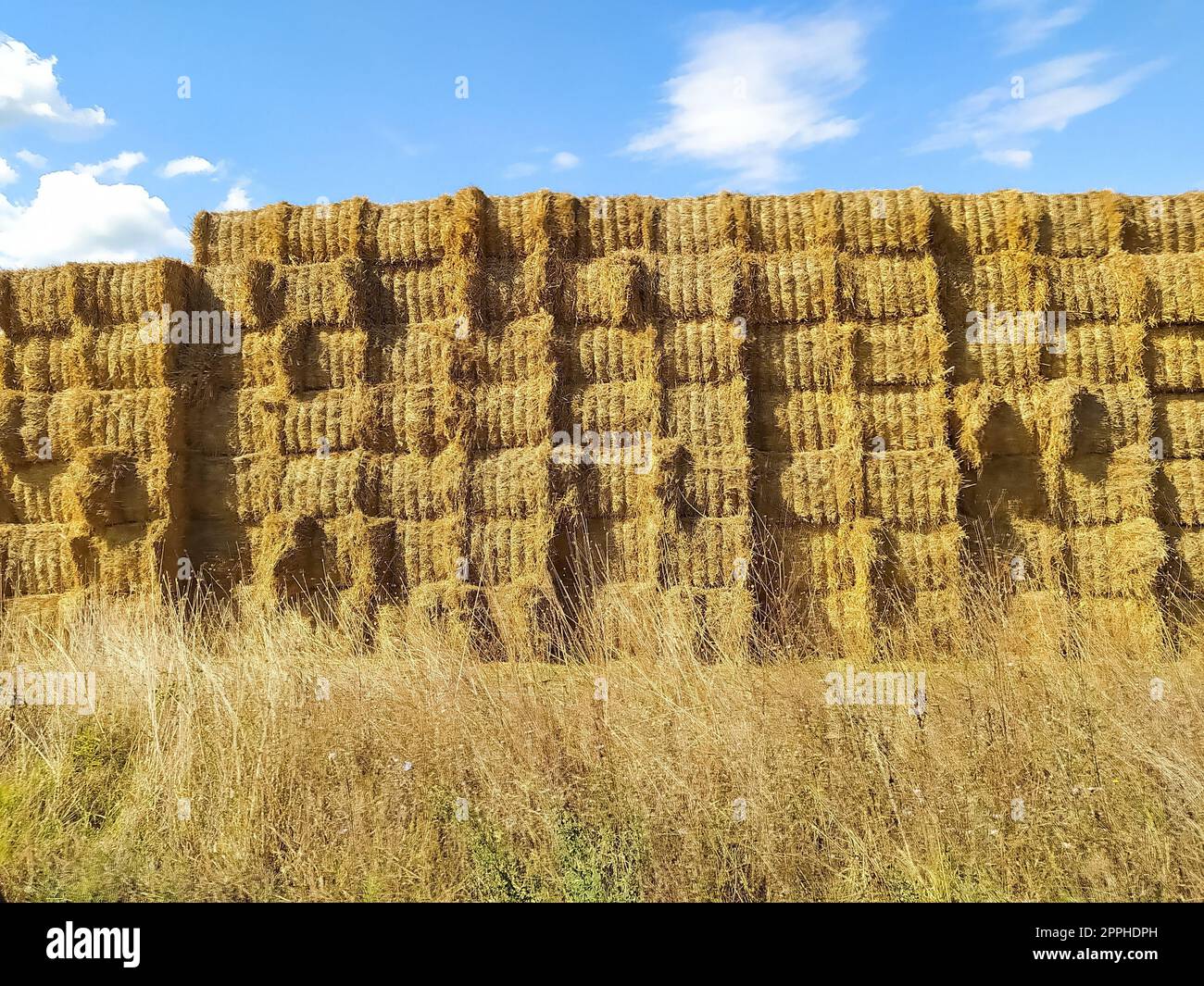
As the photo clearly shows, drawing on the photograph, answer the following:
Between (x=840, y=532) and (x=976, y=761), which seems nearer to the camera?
(x=976, y=761)

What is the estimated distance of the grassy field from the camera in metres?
3.93

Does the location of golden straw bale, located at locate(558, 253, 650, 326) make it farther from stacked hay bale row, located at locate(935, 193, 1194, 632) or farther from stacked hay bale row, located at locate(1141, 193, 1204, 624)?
A: stacked hay bale row, located at locate(1141, 193, 1204, 624)

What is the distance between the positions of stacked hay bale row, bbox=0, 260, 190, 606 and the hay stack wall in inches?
1.4

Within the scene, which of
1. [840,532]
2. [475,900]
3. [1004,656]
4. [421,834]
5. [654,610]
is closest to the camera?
[475,900]

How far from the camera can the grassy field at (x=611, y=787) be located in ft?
12.9

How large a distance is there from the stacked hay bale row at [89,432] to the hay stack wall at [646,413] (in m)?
0.04

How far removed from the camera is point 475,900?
3875 mm

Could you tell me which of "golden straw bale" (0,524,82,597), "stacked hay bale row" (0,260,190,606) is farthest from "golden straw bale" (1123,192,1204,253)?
"golden straw bale" (0,524,82,597)

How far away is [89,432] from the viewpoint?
31.0ft

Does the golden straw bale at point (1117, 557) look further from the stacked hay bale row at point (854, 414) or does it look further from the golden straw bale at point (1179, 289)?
the golden straw bale at point (1179, 289)

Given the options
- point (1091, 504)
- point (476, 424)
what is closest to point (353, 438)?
point (476, 424)

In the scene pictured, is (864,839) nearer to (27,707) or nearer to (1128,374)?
(27,707)

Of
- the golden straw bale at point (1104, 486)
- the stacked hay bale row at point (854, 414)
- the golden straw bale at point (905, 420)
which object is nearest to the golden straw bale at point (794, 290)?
the stacked hay bale row at point (854, 414)

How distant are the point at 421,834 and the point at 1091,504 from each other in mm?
7791
